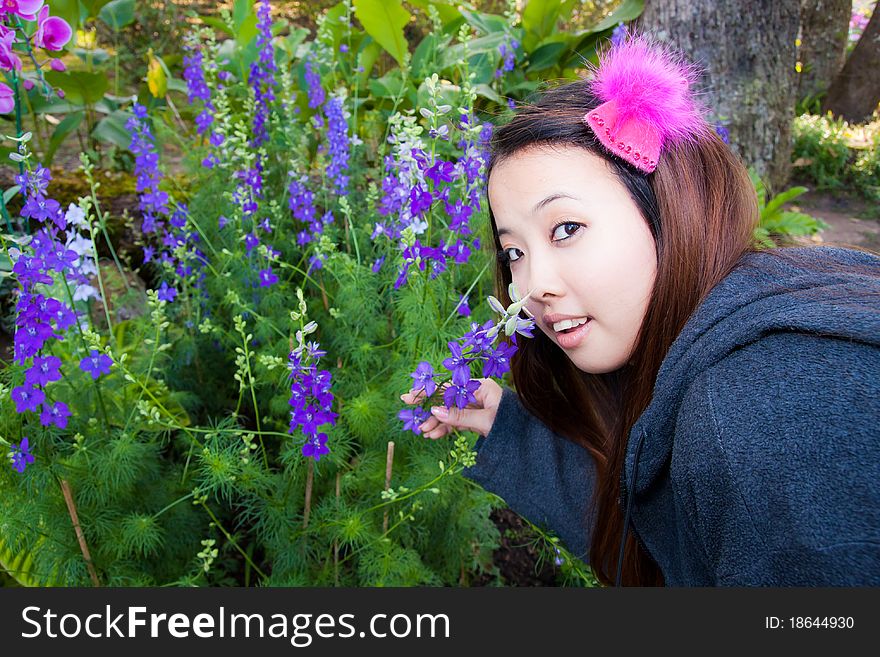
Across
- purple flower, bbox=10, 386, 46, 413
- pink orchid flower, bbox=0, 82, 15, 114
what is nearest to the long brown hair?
purple flower, bbox=10, 386, 46, 413

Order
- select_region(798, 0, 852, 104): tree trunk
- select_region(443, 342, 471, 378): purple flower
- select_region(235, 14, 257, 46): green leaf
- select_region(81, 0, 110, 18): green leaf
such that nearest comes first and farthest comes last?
select_region(443, 342, 471, 378): purple flower → select_region(235, 14, 257, 46): green leaf → select_region(81, 0, 110, 18): green leaf → select_region(798, 0, 852, 104): tree trunk

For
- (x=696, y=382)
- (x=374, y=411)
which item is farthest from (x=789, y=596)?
(x=374, y=411)

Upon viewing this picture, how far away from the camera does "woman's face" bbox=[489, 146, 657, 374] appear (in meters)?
1.25

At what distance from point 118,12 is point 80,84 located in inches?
26.7

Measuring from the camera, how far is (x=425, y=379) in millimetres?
1229

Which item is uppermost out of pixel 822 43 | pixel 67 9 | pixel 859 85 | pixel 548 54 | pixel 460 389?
pixel 822 43

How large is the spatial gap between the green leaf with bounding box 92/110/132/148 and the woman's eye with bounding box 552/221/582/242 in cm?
243

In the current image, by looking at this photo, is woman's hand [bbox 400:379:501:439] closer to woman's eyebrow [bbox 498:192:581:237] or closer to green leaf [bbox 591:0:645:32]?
woman's eyebrow [bbox 498:192:581:237]

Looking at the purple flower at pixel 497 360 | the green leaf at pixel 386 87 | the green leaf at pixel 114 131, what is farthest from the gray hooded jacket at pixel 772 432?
the green leaf at pixel 114 131

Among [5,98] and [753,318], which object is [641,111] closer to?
[753,318]

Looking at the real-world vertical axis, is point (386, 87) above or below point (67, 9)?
below

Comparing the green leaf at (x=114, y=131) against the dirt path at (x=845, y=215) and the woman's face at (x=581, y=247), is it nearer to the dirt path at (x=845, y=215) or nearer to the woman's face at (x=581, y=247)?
the woman's face at (x=581, y=247)

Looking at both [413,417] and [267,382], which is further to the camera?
[267,382]

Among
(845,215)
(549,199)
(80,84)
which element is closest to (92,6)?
(80,84)
